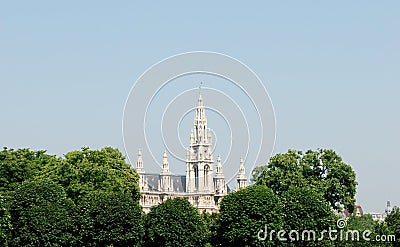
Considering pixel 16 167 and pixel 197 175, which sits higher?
pixel 197 175

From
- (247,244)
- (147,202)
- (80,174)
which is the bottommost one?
(247,244)

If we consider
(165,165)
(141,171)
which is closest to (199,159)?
(165,165)

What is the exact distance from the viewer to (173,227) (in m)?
51.5

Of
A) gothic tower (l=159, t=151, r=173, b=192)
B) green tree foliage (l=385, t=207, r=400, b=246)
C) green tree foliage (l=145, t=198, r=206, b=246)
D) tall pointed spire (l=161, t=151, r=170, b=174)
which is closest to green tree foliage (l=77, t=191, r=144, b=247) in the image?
green tree foliage (l=145, t=198, r=206, b=246)

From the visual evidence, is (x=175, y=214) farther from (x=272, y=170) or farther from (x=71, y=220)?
(x=272, y=170)

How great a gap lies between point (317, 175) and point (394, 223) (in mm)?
17682

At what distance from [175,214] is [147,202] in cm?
11882

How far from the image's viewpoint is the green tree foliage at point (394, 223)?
2237 inches

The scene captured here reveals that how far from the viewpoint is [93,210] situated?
5109cm

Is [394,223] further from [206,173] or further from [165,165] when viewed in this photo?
[206,173]

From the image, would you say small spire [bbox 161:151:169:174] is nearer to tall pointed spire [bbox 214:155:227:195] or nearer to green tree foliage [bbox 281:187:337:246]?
tall pointed spire [bbox 214:155:227:195]

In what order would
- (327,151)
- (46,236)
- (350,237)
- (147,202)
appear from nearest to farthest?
(46,236) < (350,237) < (327,151) < (147,202)

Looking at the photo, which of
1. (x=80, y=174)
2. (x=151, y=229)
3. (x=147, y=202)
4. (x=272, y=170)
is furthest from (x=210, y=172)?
(x=151, y=229)

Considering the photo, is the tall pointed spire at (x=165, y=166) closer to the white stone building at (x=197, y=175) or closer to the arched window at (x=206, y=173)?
the white stone building at (x=197, y=175)
